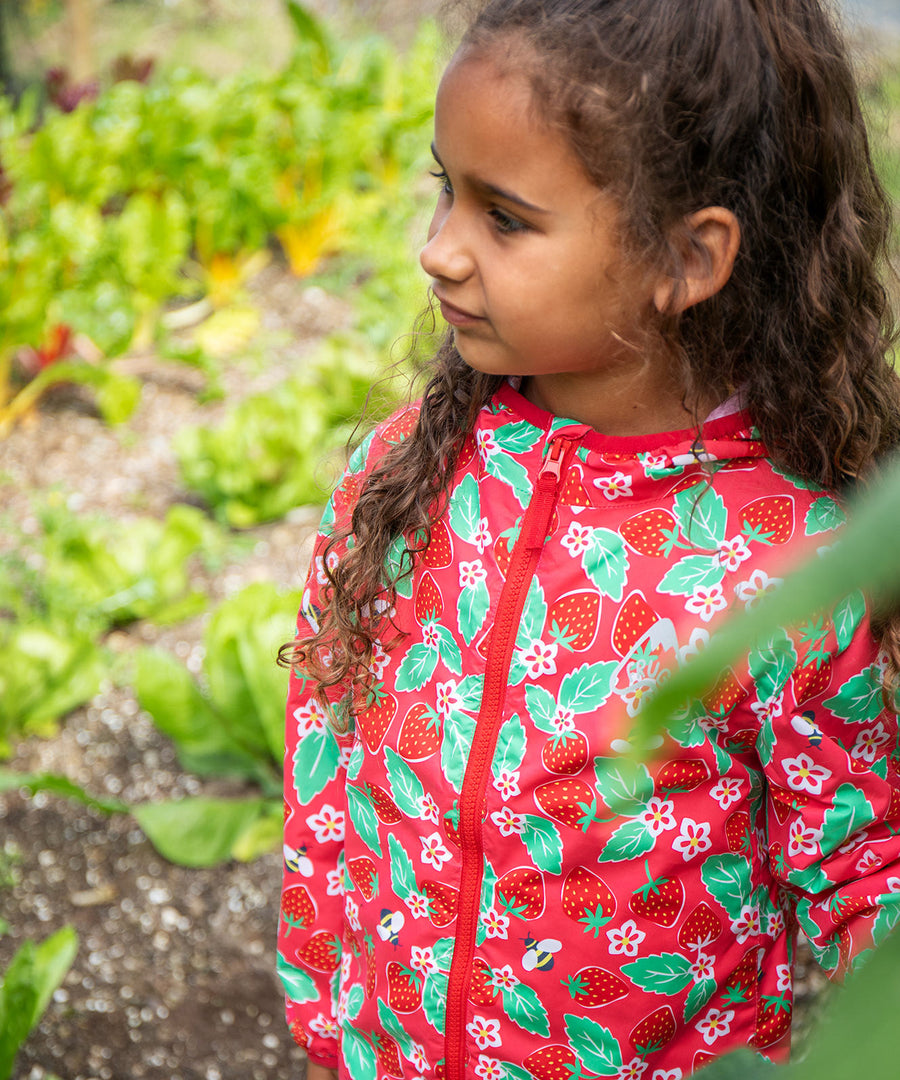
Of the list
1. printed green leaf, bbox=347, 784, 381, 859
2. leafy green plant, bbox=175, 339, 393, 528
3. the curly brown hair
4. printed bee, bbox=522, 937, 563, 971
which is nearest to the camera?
the curly brown hair

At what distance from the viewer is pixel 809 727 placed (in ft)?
3.03

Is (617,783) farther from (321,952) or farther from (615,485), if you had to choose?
(321,952)

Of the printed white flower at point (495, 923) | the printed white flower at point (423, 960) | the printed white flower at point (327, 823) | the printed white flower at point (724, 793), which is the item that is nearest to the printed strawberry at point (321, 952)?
the printed white flower at point (327, 823)

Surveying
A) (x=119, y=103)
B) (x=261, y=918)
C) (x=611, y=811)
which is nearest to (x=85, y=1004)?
(x=261, y=918)

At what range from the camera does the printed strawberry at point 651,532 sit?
98 cm

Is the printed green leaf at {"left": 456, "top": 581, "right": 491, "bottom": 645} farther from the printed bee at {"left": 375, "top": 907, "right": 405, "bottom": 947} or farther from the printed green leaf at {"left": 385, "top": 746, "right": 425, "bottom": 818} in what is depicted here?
the printed bee at {"left": 375, "top": 907, "right": 405, "bottom": 947}

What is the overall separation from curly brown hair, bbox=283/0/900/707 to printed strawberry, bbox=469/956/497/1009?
0.98ft

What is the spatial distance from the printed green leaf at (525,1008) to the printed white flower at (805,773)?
33 centimetres

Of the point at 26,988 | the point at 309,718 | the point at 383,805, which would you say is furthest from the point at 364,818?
Result: the point at 26,988

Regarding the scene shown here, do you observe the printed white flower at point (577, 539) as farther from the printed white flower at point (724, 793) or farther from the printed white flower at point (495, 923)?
the printed white flower at point (495, 923)

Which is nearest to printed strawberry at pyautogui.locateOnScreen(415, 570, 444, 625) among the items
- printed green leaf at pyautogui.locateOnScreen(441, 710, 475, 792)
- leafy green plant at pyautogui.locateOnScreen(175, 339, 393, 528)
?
printed green leaf at pyautogui.locateOnScreen(441, 710, 475, 792)

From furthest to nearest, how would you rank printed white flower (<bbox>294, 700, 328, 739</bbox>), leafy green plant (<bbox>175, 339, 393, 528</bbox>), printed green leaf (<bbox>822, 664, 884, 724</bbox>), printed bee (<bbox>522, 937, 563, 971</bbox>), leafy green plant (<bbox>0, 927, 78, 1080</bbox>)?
leafy green plant (<bbox>175, 339, 393, 528</bbox>), leafy green plant (<bbox>0, 927, 78, 1080</bbox>), printed white flower (<bbox>294, 700, 328, 739</bbox>), printed bee (<bbox>522, 937, 563, 971</bbox>), printed green leaf (<bbox>822, 664, 884, 724</bbox>)

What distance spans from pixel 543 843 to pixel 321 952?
0.45 meters

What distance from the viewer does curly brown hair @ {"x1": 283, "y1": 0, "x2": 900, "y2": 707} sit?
2.71ft
